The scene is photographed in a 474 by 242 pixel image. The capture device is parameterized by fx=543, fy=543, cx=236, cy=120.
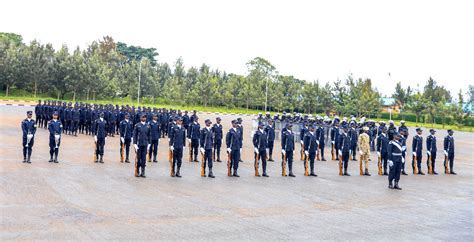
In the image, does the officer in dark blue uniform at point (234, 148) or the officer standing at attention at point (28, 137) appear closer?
the officer in dark blue uniform at point (234, 148)

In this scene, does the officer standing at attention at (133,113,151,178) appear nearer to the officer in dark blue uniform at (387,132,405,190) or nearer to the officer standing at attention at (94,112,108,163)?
the officer standing at attention at (94,112,108,163)

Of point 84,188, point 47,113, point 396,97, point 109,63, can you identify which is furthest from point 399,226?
point 109,63

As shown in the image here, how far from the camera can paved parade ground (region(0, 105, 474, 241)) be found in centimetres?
908

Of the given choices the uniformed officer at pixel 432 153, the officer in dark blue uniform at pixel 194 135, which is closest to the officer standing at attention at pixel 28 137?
the officer in dark blue uniform at pixel 194 135

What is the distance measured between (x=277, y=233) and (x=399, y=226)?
8.36ft

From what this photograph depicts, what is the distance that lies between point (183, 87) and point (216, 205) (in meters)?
73.8

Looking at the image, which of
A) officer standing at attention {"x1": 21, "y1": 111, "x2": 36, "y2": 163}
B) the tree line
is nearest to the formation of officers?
officer standing at attention {"x1": 21, "y1": 111, "x2": 36, "y2": 163}

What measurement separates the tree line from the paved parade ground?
183ft

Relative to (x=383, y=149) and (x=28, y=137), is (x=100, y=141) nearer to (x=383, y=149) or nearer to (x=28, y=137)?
(x=28, y=137)

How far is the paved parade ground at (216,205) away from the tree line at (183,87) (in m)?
55.9

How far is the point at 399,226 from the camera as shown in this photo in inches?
399

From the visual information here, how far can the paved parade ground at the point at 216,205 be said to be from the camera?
357 inches

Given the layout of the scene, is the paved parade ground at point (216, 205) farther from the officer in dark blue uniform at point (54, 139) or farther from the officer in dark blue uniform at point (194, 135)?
the officer in dark blue uniform at point (194, 135)

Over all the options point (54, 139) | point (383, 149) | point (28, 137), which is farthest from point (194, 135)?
point (383, 149)
